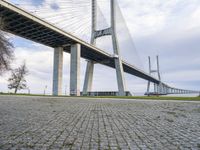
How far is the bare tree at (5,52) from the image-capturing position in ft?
44.1

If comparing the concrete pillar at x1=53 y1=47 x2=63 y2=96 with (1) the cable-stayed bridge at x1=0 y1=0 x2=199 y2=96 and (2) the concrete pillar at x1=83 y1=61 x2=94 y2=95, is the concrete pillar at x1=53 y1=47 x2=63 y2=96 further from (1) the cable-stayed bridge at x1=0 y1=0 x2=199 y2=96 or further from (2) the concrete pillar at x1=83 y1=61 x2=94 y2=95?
(2) the concrete pillar at x1=83 y1=61 x2=94 y2=95

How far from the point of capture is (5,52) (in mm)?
14031

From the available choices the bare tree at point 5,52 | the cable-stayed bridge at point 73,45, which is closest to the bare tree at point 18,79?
the cable-stayed bridge at point 73,45

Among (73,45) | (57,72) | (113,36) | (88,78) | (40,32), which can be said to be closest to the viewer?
(40,32)

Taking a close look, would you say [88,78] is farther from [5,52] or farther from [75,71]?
[5,52]

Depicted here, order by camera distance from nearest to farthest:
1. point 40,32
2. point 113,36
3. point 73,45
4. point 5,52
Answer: point 5,52 → point 40,32 → point 73,45 → point 113,36

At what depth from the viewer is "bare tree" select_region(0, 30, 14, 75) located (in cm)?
1345

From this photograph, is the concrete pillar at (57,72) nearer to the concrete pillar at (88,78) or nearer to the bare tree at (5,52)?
the concrete pillar at (88,78)

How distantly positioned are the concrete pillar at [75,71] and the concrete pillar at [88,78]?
651 cm

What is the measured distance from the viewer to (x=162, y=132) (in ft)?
15.6

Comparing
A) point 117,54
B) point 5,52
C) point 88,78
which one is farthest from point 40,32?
point 5,52

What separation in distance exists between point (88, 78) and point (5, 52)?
31690 mm

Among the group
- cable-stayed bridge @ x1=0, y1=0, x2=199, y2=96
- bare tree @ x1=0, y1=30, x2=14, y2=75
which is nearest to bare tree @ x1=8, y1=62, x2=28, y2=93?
cable-stayed bridge @ x1=0, y1=0, x2=199, y2=96

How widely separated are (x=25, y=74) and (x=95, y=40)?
57.5ft
